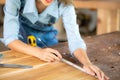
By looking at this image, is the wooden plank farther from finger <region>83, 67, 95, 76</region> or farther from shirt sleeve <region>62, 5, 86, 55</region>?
finger <region>83, 67, 95, 76</region>

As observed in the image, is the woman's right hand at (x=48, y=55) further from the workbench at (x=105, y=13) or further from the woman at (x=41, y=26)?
the workbench at (x=105, y=13)

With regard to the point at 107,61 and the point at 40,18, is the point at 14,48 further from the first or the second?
the point at 107,61

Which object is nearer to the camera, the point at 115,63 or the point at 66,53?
the point at 115,63

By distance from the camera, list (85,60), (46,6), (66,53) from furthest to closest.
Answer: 1. (46,6)
2. (66,53)
3. (85,60)

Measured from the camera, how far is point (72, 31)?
52.3 inches

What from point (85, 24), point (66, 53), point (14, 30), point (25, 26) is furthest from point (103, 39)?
point (85, 24)

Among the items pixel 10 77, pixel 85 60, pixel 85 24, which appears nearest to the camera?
pixel 10 77

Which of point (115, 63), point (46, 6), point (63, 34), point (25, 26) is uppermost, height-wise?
point (46, 6)

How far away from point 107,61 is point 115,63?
0.04 metres

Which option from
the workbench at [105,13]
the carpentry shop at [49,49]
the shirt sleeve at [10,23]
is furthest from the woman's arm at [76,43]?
the workbench at [105,13]

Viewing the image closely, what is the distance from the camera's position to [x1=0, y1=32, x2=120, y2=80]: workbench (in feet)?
3.32

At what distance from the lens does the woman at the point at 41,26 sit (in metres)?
1.19

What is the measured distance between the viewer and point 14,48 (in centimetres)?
126

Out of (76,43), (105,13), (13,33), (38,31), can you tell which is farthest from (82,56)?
(105,13)
